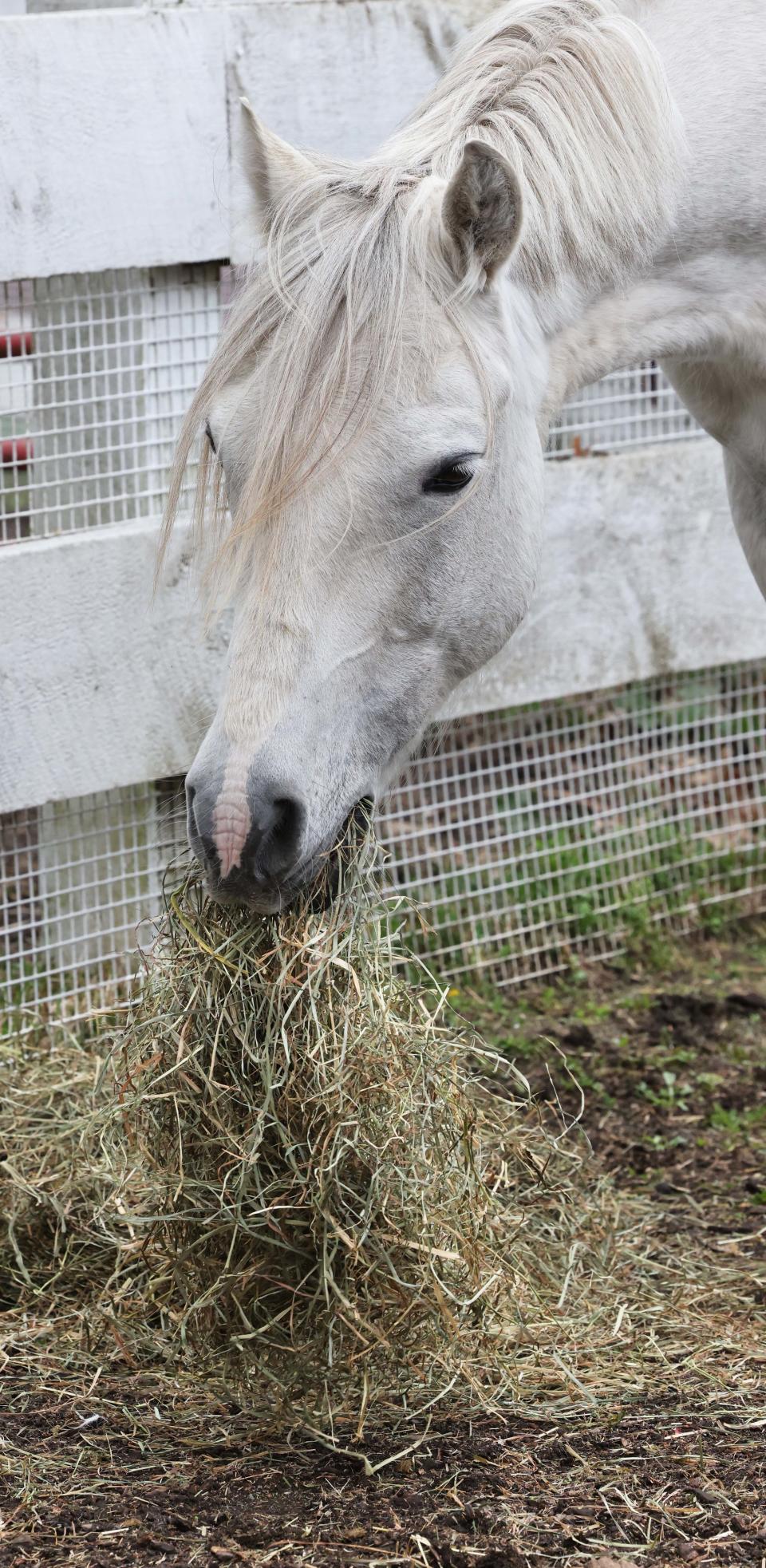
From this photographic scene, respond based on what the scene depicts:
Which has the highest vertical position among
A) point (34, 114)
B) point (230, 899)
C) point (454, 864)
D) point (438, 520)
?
point (34, 114)

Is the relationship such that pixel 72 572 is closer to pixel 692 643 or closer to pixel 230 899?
pixel 230 899

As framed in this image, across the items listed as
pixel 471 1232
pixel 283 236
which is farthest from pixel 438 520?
pixel 471 1232

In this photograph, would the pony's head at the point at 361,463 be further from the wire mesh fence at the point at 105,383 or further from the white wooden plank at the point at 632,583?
the white wooden plank at the point at 632,583

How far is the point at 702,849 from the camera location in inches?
193

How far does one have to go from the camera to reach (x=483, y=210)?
2301mm

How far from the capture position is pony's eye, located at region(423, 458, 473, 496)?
2.31 m

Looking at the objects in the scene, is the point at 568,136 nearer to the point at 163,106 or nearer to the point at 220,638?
the point at 163,106

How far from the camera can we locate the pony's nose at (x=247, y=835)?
210cm

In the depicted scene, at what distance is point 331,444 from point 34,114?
5.36ft

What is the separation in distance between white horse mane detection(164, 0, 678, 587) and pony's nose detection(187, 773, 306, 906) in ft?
1.33

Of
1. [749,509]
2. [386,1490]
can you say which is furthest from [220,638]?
[386,1490]

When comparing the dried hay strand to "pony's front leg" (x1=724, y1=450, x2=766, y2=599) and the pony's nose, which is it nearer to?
the pony's nose

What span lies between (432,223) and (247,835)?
0.98 meters

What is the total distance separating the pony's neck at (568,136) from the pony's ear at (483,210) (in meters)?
0.17
